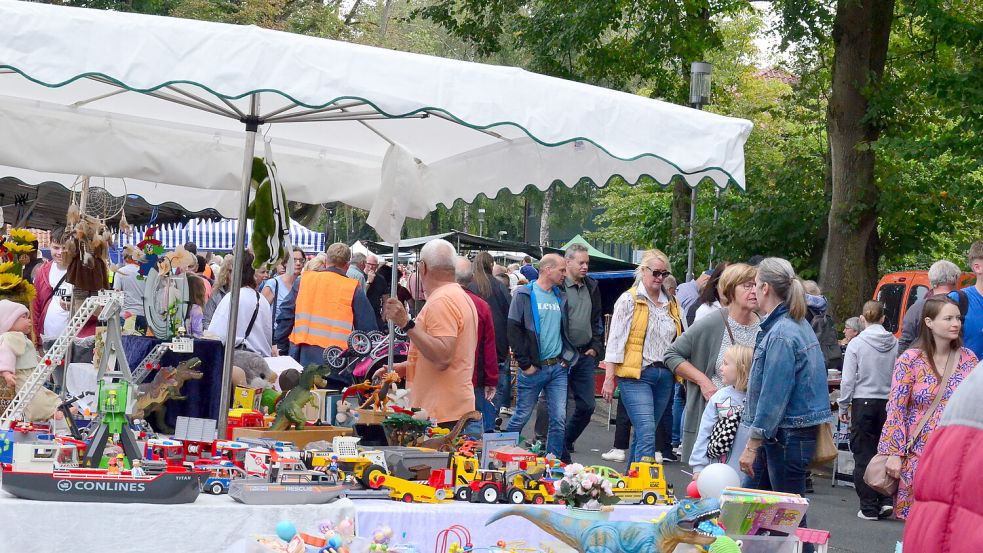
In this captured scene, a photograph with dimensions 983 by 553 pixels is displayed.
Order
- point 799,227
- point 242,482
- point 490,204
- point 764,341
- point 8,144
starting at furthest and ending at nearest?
1. point 490,204
2. point 799,227
3. point 8,144
4. point 764,341
5. point 242,482

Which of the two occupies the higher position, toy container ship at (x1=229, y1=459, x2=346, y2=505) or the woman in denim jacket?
the woman in denim jacket

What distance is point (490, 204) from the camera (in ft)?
188

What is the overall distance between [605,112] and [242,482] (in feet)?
6.81

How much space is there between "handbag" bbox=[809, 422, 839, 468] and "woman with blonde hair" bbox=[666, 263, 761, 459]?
1.74 metres

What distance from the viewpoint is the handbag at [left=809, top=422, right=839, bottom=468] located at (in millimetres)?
5727

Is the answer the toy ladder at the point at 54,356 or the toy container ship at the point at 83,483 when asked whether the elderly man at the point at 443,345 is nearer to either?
the toy ladder at the point at 54,356

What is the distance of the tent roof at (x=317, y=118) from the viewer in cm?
429

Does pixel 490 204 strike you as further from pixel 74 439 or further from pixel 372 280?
→ pixel 74 439

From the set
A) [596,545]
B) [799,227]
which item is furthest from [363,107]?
[799,227]

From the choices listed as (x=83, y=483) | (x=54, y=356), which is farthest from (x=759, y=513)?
(x=54, y=356)

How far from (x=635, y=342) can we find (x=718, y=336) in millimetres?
1462

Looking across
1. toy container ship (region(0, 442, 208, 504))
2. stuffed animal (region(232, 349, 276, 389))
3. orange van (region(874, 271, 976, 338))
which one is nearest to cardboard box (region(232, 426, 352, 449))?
toy container ship (region(0, 442, 208, 504))

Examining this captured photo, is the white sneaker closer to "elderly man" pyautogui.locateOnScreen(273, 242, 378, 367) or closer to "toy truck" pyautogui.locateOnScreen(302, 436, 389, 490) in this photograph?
Answer: "elderly man" pyautogui.locateOnScreen(273, 242, 378, 367)

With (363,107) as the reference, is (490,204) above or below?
above
